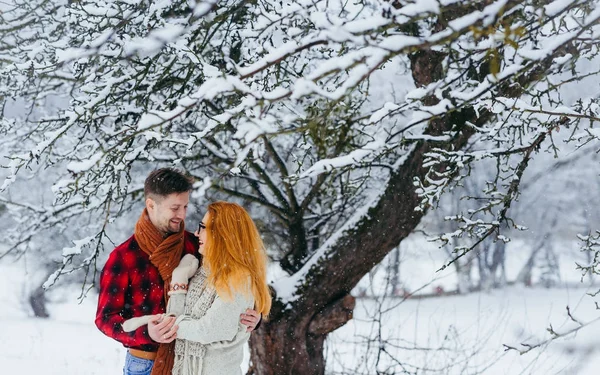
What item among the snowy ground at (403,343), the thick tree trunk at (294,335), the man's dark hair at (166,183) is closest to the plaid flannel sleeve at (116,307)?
the man's dark hair at (166,183)

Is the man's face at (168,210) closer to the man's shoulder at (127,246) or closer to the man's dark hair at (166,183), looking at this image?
the man's dark hair at (166,183)

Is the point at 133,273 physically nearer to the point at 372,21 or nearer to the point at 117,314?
the point at 117,314

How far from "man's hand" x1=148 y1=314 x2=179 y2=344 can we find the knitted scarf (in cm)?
21

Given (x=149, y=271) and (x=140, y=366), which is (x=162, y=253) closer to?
Answer: (x=149, y=271)

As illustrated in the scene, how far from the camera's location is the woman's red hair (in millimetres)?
2730

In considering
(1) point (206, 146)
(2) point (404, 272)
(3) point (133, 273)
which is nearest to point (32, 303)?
(2) point (404, 272)

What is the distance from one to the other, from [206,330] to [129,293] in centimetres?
50

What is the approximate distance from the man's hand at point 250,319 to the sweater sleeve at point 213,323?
11 centimetres

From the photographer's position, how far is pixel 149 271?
296 centimetres

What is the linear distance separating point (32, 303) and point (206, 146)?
2060cm

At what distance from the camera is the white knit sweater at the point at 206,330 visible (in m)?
2.70

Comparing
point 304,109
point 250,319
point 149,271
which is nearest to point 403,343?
point 304,109

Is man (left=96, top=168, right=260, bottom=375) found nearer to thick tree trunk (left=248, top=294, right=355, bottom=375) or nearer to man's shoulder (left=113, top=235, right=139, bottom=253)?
man's shoulder (left=113, top=235, right=139, bottom=253)

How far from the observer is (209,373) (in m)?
2.82
